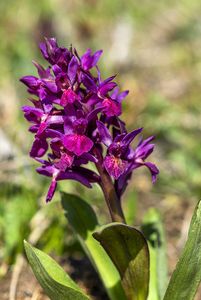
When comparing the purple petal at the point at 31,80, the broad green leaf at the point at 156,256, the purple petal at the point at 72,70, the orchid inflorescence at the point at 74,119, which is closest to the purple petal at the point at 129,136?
the orchid inflorescence at the point at 74,119

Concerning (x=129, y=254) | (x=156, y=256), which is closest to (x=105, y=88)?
(x=129, y=254)

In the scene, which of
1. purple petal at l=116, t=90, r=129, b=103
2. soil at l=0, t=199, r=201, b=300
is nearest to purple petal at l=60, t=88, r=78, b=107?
purple petal at l=116, t=90, r=129, b=103

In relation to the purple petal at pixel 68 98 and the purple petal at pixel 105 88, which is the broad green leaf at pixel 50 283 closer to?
the purple petal at pixel 68 98

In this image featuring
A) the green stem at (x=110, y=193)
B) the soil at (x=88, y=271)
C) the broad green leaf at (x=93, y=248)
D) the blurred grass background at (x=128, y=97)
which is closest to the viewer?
the green stem at (x=110, y=193)

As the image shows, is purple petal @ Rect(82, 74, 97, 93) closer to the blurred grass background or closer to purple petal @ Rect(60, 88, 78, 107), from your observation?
purple petal @ Rect(60, 88, 78, 107)

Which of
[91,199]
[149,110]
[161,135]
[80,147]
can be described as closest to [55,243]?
[91,199]
